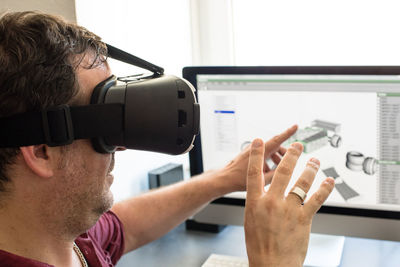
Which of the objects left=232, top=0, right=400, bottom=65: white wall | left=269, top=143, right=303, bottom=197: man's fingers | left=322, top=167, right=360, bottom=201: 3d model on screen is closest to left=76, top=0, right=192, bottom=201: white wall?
left=232, top=0, right=400, bottom=65: white wall

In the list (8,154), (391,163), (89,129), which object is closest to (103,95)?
(89,129)

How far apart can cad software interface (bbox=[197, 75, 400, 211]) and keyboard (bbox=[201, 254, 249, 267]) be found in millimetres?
227

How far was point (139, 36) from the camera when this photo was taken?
156 centimetres

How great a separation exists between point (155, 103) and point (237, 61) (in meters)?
1.04

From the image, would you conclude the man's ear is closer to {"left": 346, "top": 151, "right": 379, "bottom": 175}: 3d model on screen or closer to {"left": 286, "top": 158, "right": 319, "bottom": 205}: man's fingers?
{"left": 286, "top": 158, "right": 319, "bottom": 205}: man's fingers

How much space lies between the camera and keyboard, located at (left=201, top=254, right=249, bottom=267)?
124 cm

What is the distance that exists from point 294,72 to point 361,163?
0.24m

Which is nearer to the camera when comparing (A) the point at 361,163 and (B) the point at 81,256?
(B) the point at 81,256

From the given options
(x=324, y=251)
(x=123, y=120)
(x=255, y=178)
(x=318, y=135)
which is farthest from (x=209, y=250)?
(x=123, y=120)

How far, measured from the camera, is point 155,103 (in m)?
0.79

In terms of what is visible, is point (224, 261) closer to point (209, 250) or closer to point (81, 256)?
point (209, 250)

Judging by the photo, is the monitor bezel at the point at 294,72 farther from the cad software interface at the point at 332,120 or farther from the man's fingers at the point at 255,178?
the man's fingers at the point at 255,178

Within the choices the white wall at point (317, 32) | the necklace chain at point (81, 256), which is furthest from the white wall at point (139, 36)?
the necklace chain at point (81, 256)

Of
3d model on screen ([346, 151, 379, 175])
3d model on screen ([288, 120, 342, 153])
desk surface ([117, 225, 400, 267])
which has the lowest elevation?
desk surface ([117, 225, 400, 267])
